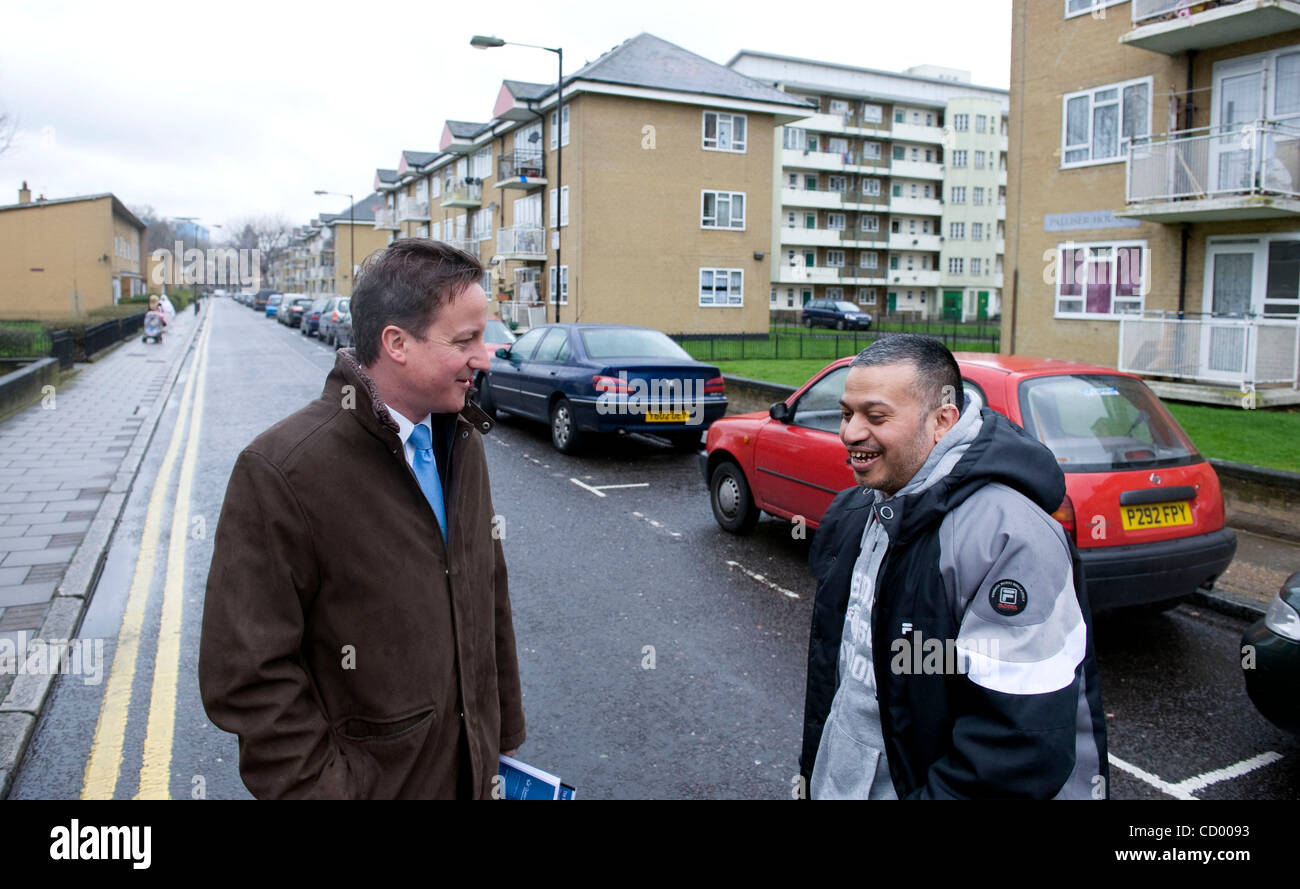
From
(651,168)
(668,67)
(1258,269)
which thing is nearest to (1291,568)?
(1258,269)

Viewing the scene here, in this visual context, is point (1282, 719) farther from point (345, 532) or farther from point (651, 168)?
point (651, 168)

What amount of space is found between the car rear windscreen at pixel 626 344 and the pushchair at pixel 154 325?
27.0m

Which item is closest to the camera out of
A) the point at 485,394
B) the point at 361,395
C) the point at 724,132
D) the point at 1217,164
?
the point at 361,395

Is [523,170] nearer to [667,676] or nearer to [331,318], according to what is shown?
[331,318]

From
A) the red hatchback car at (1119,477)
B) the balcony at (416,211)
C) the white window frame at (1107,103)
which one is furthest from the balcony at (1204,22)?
the balcony at (416,211)

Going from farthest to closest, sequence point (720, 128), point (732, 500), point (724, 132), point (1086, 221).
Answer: point (724, 132) < point (720, 128) < point (1086, 221) < point (732, 500)

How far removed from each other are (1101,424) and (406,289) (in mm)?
4890

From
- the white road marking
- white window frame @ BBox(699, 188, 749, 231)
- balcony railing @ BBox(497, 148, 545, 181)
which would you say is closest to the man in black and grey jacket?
the white road marking

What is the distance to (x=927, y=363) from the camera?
6.86 feet

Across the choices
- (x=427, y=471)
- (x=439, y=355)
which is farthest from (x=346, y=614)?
(x=439, y=355)

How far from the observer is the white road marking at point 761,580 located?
21.8 ft

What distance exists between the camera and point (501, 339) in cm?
1777

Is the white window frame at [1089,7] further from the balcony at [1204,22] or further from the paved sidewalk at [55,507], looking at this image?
the paved sidewalk at [55,507]
